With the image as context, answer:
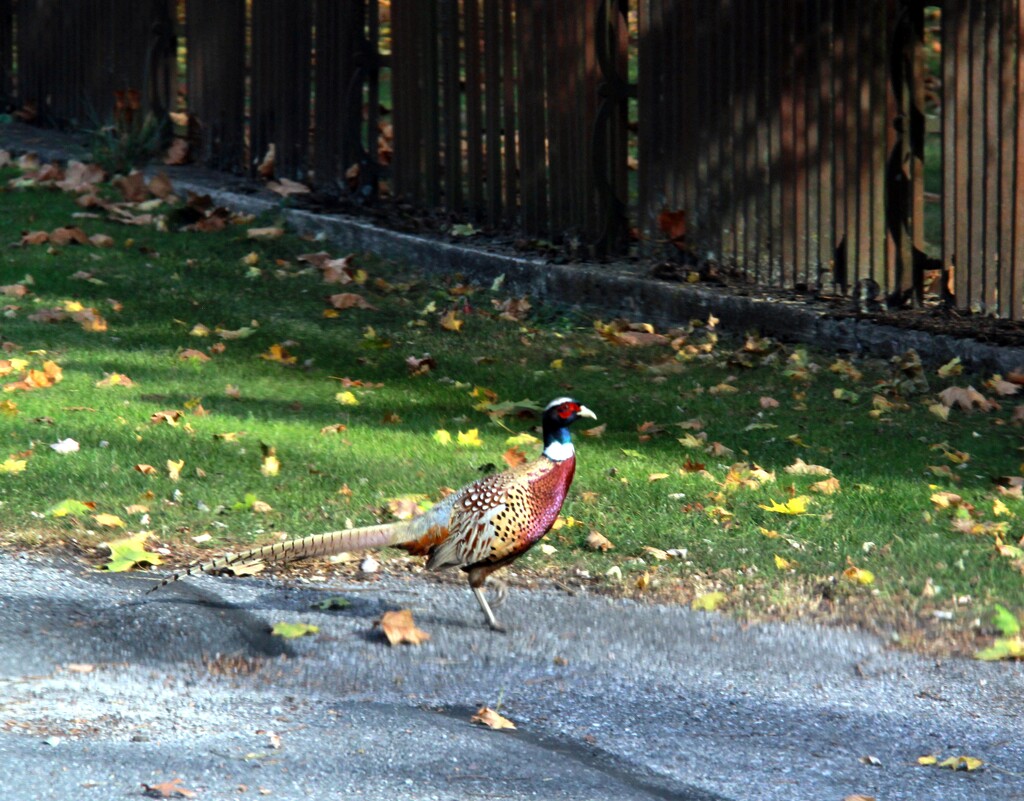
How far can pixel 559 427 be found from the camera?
5152mm

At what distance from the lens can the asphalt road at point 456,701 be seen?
13.3ft

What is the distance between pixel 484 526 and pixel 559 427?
0.44 m

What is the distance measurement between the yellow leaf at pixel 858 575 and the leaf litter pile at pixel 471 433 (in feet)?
0.04

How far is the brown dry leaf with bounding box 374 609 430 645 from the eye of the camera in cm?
499

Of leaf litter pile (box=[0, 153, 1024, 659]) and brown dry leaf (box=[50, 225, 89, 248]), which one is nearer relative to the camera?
leaf litter pile (box=[0, 153, 1024, 659])

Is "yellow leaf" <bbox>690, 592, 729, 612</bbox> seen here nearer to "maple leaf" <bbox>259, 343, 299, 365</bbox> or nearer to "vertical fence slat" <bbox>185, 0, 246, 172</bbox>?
"maple leaf" <bbox>259, 343, 299, 365</bbox>

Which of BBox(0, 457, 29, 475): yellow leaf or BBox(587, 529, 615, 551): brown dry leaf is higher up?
BBox(0, 457, 29, 475): yellow leaf

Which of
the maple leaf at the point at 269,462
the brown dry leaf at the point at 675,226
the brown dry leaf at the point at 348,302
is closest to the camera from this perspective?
the maple leaf at the point at 269,462

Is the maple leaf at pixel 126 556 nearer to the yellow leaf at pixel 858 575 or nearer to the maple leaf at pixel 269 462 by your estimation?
the maple leaf at pixel 269 462

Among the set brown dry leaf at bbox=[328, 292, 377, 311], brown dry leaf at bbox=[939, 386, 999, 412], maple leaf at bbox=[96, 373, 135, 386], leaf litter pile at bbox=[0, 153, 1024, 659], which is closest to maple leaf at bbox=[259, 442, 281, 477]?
leaf litter pile at bbox=[0, 153, 1024, 659]

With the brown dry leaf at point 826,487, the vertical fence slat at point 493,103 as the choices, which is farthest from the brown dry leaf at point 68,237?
the brown dry leaf at point 826,487

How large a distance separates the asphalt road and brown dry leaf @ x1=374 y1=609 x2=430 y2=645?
65 millimetres

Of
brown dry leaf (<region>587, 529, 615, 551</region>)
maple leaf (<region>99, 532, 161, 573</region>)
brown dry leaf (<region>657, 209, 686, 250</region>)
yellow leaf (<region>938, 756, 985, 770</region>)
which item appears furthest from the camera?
brown dry leaf (<region>657, 209, 686, 250</region>)

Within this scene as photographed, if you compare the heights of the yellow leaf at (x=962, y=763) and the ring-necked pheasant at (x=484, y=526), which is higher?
the ring-necked pheasant at (x=484, y=526)
